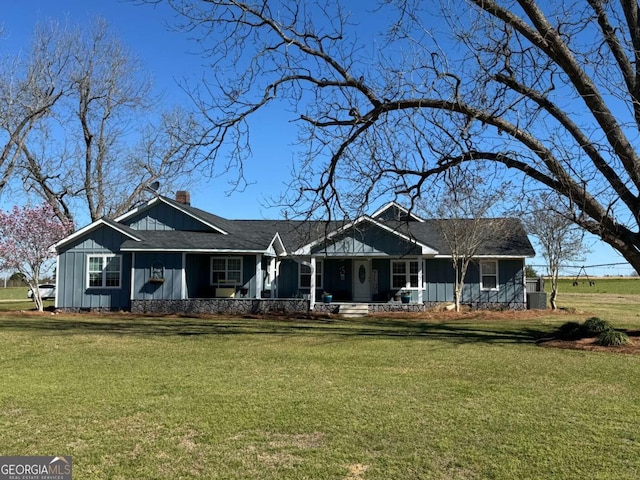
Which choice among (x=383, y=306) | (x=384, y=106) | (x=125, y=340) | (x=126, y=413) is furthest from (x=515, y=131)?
(x=383, y=306)

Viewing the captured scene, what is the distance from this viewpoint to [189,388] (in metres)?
7.38

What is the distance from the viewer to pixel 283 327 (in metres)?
17.0

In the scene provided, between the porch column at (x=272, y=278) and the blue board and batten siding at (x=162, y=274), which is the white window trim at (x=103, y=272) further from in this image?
the porch column at (x=272, y=278)

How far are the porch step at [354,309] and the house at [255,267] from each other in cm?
46

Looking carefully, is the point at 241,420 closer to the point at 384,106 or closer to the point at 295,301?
the point at 384,106

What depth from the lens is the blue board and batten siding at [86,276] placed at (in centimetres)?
2273

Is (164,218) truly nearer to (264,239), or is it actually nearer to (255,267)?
(264,239)

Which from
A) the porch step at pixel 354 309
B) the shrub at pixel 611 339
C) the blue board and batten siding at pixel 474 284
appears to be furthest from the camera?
the blue board and batten siding at pixel 474 284

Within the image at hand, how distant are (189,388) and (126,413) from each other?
4.67 feet

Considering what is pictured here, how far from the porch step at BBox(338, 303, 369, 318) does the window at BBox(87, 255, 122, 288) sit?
9.85 meters

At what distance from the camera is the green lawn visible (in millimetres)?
4512

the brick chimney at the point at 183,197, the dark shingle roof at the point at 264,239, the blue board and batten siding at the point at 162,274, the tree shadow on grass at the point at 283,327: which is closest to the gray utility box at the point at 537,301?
the dark shingle roof at the point at 264,239

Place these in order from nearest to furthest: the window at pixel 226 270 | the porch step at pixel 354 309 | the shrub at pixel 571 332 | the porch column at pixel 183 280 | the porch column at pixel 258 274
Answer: the shrub at pixel 571 332, the porch step at pixel 354 309, the porch column at pixel 183 280, the porch column at pixel 258 274, the window at pixel 226 270

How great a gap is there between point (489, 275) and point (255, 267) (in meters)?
11.1
